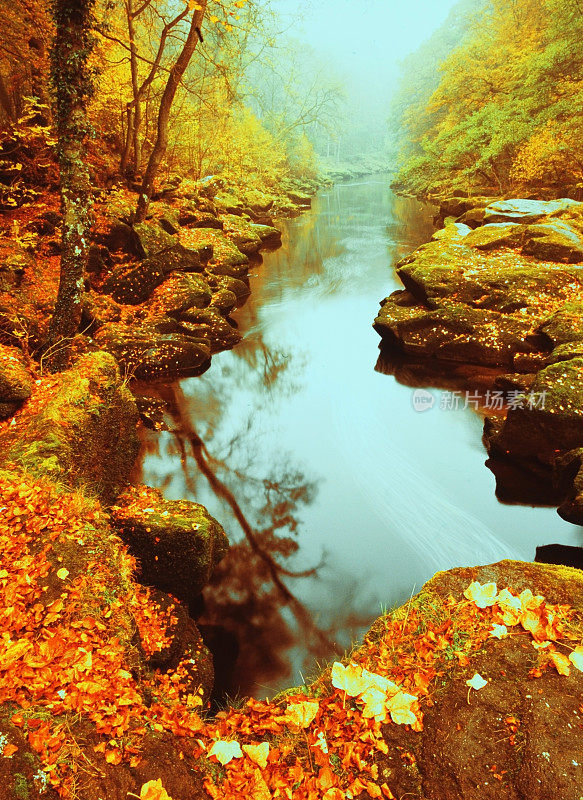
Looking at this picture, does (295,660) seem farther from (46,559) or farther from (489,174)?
(489,174)

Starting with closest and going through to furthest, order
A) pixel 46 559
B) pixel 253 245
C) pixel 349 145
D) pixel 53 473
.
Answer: pixel 46 559 → pixel 53 473 → pixel 253 245 → pixel 349 145

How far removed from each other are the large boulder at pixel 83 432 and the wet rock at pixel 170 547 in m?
0.73

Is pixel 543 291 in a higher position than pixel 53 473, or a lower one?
higher

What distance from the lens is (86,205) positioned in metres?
6.37

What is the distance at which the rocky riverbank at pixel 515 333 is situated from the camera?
631 centimetres

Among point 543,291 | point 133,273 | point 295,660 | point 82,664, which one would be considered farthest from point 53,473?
point 543,291

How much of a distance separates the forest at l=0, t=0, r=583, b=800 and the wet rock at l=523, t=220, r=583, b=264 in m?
0.10

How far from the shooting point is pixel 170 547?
13.7 feet

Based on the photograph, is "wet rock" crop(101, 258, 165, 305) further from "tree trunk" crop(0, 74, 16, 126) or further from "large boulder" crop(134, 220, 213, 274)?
"tree trunk" crop(0, 74, 16, 126)

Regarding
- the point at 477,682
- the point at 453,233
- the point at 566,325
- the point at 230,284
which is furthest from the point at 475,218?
the point at 477,682

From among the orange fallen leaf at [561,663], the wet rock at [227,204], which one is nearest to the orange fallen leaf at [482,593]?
the orange fallen leaf at [561,663]

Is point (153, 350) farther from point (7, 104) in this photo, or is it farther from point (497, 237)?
point (497, 237)

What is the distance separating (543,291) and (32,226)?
41.4ft

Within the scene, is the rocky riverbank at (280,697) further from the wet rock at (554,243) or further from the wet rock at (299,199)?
the wet rock at (299,199)
